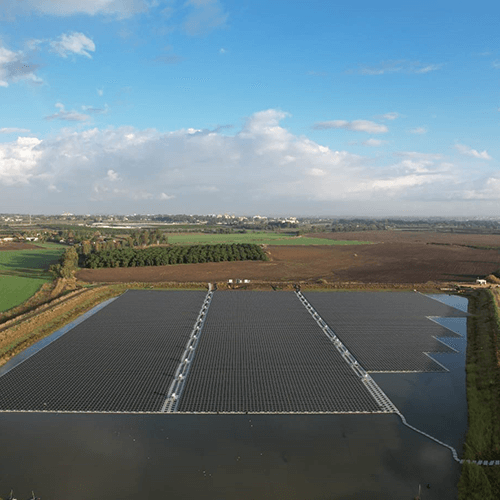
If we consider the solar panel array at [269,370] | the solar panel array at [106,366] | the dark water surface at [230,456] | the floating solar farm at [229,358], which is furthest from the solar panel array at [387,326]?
the solar panel array at [106,366]

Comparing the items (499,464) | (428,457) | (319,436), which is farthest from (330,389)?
(499,464)

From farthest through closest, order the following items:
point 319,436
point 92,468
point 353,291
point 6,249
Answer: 1. point 6,249
2. point 353,291
3. point 319,436
4. point 92,468

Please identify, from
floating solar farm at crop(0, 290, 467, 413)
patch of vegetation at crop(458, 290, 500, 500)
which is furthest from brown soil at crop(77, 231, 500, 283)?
patch of vegetation at crop(458, 290, 500, 500)

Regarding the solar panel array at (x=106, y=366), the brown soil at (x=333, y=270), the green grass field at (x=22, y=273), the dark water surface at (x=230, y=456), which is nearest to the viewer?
the dark water surface at (x=230, y=456)

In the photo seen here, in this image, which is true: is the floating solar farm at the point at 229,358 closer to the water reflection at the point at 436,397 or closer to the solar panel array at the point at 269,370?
the solar panel array at the point at 269,370

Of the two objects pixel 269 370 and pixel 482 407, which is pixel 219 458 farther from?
pixel 482 407

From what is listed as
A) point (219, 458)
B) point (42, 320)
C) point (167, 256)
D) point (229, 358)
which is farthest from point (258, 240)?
point (219, 458)

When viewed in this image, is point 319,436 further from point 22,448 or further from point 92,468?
point 22,448
